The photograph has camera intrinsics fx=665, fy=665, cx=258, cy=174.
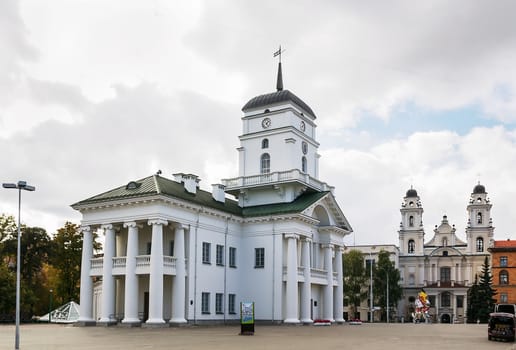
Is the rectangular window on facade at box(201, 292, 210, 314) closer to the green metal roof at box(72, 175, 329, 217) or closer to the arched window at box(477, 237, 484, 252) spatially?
the green metal roof at box(72, 175, 329, 217)

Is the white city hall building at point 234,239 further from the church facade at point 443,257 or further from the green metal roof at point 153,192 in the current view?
the church facade at point 443,257

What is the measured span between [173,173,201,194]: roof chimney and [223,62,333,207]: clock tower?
6.73 metres

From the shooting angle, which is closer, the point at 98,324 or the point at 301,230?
the point at 98,324

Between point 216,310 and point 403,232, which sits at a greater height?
point 403,232

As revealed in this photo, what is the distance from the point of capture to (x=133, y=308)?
152 feet

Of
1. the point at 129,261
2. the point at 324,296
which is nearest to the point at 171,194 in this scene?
the point at 129,261

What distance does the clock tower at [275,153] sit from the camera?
193 ft

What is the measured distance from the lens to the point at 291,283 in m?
53.8

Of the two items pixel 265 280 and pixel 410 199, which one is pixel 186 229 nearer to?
pixel 265 280

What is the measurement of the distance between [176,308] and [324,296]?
1806cm

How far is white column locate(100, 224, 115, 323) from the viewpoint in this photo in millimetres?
47969

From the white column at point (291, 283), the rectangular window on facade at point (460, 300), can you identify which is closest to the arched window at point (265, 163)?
the white column at point (291, 283)

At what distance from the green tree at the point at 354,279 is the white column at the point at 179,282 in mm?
58826

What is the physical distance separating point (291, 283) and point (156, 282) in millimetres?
12718
